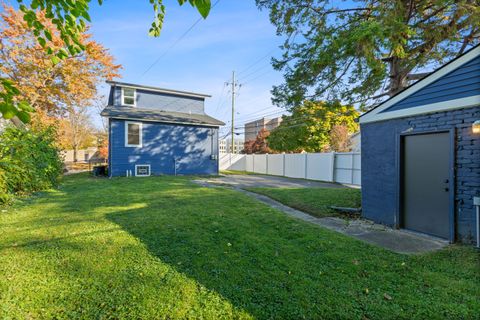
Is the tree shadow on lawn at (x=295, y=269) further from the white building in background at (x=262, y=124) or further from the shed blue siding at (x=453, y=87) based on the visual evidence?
the white building in background at (x=262, y=124)

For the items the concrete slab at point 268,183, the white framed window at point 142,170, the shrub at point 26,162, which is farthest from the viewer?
the white framed window at point 142,170

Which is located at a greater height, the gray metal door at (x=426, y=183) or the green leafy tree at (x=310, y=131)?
the green leafy tree at (x=310, y=131)

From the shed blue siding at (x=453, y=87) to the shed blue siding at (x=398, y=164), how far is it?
274 mm

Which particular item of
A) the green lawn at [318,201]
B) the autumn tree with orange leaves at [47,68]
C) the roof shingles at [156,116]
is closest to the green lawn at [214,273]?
the green lawn at [318,201]

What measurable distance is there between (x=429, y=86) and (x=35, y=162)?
36.8ft

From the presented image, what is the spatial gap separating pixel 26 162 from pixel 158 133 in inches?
315

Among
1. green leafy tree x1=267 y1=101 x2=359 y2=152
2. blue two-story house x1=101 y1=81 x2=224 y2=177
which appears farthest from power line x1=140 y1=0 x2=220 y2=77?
green leafy tree x1=267 y1=101 x2=359 y2=152

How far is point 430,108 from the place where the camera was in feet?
15.4

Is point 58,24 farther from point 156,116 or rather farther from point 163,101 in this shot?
point 163,101

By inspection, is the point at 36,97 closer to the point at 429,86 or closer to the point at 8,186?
the point at 8,186

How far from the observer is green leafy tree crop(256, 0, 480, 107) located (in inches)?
220

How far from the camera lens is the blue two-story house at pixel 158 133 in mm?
14156

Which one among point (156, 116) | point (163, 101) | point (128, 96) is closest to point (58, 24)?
point (156, 116)

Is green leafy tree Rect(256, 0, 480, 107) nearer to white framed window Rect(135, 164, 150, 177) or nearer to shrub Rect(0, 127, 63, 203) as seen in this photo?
shrub Rect(0, 127, 63, 203)
